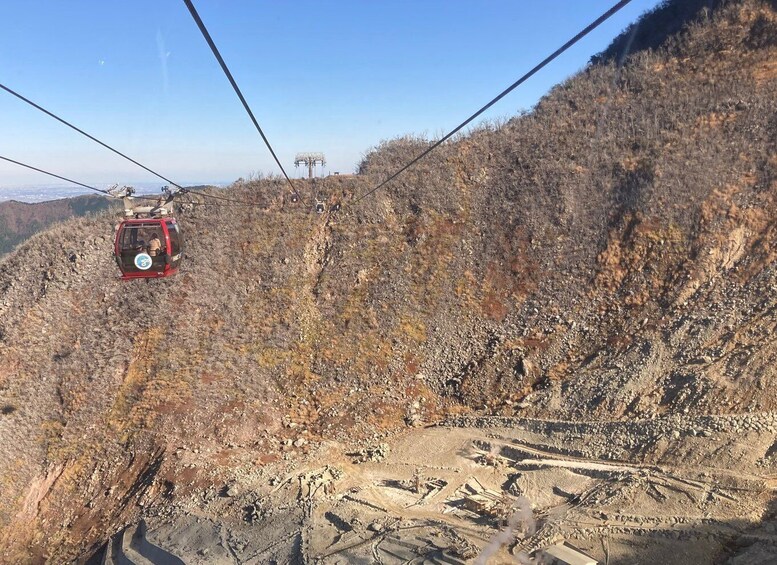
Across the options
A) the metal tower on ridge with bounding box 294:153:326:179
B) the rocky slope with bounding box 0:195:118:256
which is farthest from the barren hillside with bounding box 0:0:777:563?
the rocky slope with bounding box 0:195:118:256

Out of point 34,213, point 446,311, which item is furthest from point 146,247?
point 34,213

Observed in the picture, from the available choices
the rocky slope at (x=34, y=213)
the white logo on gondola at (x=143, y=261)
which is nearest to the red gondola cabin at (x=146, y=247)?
the white logo on gondola at (x=143, y=261)

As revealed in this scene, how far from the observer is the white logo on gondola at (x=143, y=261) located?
9820mm

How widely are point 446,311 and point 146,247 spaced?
9.63m

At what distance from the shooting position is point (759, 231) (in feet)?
44.2

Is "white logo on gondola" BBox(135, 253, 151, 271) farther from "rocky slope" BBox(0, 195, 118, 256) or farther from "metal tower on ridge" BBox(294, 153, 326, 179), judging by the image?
"rocky slope" BBox(0, 195, 118, 256)

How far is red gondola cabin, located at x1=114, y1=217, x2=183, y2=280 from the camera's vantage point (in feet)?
31.8

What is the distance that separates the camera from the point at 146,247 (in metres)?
9.84

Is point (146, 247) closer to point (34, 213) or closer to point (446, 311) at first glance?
point (446, 311)

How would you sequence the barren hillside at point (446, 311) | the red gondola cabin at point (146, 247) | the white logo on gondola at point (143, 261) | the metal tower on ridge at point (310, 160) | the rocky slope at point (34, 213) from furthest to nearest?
the rocky slope at point (34, 213), the metal tower on ridge at point (310, 160), the barren hillside at point (446, 311), the white logo on gondola at point (143, 261), the red gondola cabin at point (146, 247)

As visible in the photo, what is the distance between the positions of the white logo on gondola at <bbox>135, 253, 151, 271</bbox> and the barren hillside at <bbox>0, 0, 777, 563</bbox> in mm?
5696

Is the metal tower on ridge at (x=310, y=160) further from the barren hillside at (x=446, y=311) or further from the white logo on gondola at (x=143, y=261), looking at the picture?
the white logo on gondola at (x=143, y=261)

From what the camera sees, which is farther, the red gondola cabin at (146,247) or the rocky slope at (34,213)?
the rocky slope at (34,213)

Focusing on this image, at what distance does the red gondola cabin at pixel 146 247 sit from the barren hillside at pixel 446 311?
5621 mm
